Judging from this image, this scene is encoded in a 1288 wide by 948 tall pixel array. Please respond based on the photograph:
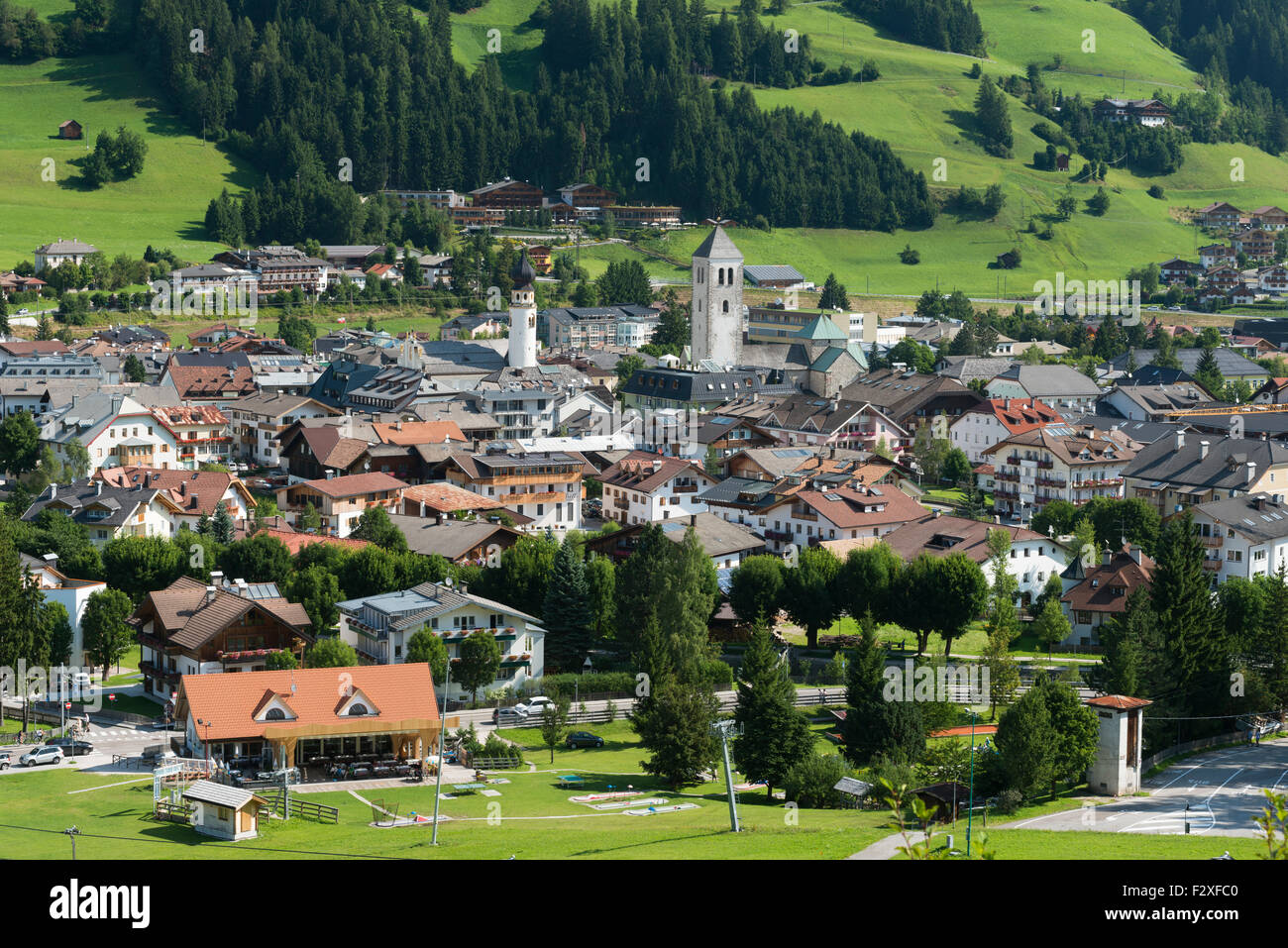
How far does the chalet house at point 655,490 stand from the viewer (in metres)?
81.9

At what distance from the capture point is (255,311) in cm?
14188

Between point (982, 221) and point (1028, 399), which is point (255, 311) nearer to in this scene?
point (1028, 399)

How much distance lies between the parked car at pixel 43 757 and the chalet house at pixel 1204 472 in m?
54.8

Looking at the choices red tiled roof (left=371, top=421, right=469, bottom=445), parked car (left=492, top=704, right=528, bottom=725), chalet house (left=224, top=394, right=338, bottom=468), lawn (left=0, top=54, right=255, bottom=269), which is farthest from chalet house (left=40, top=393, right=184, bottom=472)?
lawn (left=0, top=54, right=255, bottom=269)

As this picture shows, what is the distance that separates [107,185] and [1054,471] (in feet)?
367

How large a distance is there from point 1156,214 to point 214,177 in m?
105

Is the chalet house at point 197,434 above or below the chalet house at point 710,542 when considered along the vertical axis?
above

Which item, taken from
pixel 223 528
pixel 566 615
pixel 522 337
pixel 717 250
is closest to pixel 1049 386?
pixel 717 250

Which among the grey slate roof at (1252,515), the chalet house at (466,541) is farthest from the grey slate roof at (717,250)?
the chalet house at (466,541)

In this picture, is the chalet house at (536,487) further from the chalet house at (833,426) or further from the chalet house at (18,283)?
the chalet house at (18,283)

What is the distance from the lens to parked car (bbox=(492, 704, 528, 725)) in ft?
176

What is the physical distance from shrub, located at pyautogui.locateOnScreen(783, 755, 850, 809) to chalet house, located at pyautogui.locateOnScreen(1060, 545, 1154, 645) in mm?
23422

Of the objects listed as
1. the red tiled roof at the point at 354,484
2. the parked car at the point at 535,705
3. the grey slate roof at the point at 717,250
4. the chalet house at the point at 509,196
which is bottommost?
the parked car at the point at 535,705
